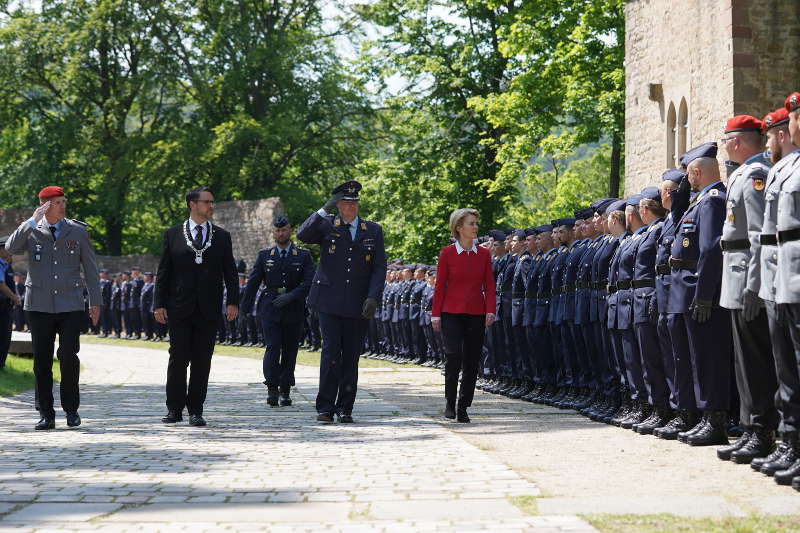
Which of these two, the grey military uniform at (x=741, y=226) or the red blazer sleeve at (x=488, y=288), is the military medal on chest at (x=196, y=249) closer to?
the red blazer sleeve at (x=488, y=288)

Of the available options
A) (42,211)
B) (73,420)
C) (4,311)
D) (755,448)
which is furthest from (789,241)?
(4,311)

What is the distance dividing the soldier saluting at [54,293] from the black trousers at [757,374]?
539cm

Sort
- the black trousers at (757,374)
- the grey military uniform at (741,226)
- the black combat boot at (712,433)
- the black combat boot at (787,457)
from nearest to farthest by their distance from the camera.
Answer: the black combat boot at (787,457)
the grey military uniform at (741,226)
the black trousers at (757,374)
the black combat boot at (712,433)

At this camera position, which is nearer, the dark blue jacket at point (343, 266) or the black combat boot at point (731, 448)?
the black combat boot at point (731, 448)

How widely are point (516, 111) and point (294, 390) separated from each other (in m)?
19.8

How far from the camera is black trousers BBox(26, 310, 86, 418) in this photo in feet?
33.0

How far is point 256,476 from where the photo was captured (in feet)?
22.3

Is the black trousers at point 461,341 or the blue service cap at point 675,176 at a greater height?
the blue service cap at point 675,176

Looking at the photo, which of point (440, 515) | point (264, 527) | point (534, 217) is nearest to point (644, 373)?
point (440, 515)

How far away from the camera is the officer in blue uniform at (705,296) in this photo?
8.07 m

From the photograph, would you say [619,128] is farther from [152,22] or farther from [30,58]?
[30,58]

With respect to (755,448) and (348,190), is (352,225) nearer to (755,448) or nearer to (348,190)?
(348,190)

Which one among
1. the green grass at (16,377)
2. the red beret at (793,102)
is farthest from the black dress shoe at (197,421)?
the red beret at (793,102)

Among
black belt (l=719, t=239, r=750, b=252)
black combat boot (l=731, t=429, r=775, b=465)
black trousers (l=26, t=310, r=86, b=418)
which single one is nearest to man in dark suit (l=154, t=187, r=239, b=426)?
black trousers (l=26, t=310, r=86, b=418)
